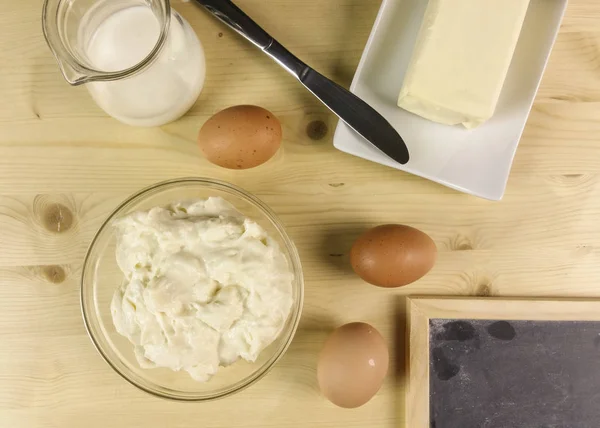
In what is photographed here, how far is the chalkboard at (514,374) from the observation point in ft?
2.82

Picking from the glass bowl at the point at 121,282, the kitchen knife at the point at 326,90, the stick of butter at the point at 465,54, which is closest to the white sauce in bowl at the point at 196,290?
the glass bowl at the point at 121,282

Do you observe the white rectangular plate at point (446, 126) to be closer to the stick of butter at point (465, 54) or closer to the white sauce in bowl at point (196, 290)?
the stick of butter at point (465, 54)

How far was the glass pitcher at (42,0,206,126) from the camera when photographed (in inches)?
29.4

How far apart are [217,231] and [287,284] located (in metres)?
0.12

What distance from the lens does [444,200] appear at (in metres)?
0.89

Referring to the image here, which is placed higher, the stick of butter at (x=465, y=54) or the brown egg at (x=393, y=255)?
the stick of butter at (x=465, y=54)

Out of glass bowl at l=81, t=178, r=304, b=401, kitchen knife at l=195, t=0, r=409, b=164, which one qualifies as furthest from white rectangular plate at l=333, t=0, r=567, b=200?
glass bowl at l=81, t=178, r=304, b=401

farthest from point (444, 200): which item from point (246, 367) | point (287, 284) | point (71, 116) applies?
point (71, 116)

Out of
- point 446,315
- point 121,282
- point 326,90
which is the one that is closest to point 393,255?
point 446,315

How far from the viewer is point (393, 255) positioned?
31.2 inches

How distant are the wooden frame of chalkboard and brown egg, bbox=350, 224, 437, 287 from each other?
0.23ft

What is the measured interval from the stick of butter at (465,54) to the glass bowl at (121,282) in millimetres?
295

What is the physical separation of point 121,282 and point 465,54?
2.00ft

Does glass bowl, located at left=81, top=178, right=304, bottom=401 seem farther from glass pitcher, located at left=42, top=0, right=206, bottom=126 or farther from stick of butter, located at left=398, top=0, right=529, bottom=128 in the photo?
stick of butter, located at left=398, top=0, right=529, bottom=128
